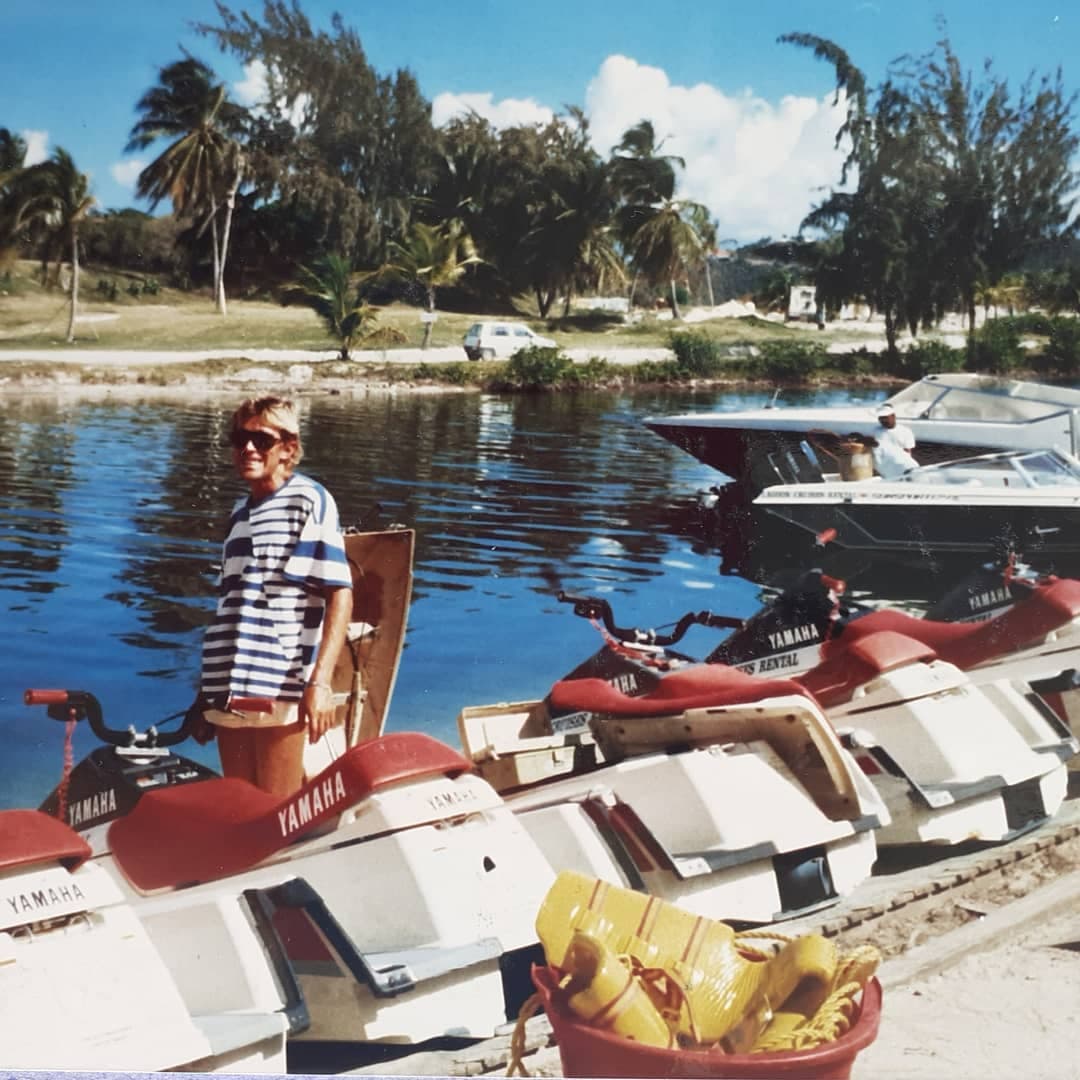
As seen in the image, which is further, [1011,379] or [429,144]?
[1011,379]

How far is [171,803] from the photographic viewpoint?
275 cm

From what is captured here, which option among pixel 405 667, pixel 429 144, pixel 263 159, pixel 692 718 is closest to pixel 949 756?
pixel 692 718

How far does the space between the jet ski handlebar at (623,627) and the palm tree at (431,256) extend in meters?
0.90

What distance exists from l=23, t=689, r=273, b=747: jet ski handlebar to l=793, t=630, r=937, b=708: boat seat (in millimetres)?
1636

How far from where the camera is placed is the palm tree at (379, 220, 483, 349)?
11.0ft

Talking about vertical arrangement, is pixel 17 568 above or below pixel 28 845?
above

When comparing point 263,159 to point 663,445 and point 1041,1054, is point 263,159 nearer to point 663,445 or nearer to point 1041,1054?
point 663,445

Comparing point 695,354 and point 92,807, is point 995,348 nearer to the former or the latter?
point 695,354

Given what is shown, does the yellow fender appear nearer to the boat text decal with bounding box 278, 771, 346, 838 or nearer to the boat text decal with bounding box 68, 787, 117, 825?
the boat text decal with bounding box 278, 771, 346, 838

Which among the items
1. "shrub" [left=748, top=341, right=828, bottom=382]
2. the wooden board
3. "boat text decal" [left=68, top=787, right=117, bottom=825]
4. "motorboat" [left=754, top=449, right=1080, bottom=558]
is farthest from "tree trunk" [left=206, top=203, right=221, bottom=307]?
"motorboat" [left=754, top=449, right=1080, bottom=558]

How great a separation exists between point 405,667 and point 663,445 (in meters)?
1.00

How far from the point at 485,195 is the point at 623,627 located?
1199 mm

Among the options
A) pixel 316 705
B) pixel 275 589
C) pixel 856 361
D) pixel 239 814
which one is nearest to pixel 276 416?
pixel 275 589

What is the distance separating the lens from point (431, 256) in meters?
3.37
